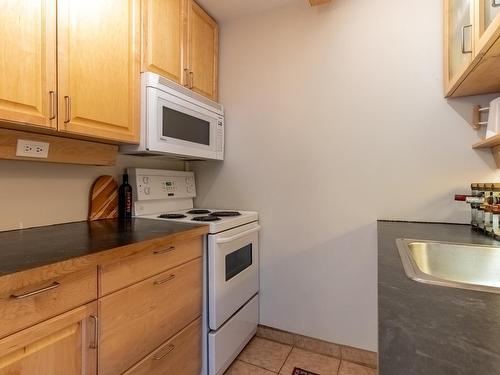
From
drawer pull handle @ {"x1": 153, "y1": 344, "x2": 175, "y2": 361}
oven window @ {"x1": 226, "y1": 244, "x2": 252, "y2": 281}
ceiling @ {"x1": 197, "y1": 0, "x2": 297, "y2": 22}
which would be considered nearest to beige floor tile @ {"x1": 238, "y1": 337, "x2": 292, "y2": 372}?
oven window @ {"x1": 226, "y1": 244, "x2": 252, "y2": 281}

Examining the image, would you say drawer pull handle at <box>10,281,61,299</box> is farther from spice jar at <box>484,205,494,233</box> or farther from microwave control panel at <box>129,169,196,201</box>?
spice jar at <box>484,205,494,233</box>

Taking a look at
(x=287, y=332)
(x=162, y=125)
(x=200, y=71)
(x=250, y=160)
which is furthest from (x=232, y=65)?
(x=287, y=332)

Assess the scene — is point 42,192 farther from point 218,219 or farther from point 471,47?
point 471,47

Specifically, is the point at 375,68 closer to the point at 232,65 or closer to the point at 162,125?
the point at 232,65

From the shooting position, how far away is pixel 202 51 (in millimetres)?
1900

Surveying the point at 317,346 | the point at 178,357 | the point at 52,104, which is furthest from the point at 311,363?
the point at 52,104

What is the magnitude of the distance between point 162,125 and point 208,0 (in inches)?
38.5

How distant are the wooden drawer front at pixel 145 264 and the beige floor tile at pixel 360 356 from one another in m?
1.14

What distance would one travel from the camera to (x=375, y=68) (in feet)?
5.48

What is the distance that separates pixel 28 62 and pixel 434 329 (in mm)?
1413

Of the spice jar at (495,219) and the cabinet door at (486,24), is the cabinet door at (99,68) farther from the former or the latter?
the spice jar at (495,219)

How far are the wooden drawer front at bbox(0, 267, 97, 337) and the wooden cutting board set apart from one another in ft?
2.64

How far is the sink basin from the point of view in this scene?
1002 mm

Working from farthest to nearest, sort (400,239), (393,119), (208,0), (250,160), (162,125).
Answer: (250,160) → (208,0) → (393,119) → (162,125) → (400,239)
